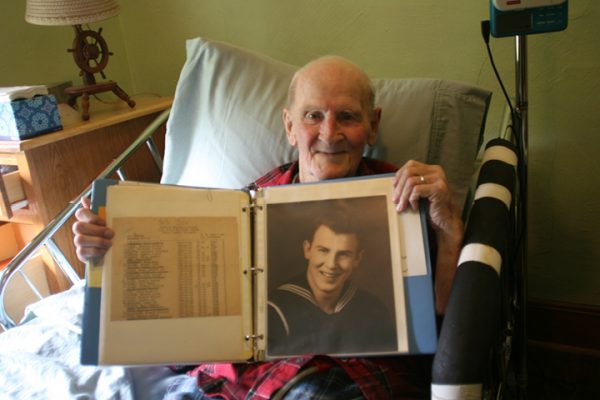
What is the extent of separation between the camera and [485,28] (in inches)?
42.0

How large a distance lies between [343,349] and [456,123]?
24.3 inches

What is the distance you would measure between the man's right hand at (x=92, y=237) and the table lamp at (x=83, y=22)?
0.80 meters

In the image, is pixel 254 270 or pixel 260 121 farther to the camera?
pixel 260 121

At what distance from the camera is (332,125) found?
99cm

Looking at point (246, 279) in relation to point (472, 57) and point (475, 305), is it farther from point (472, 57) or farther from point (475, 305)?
point (472, 57)

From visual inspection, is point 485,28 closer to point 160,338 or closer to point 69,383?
point 160,338

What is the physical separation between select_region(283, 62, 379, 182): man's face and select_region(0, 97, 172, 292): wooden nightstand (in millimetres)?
754

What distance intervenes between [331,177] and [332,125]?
0.10m

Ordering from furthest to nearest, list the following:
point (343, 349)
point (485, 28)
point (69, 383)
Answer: point (485, 28) < point (69, 383) < point (343, 349)

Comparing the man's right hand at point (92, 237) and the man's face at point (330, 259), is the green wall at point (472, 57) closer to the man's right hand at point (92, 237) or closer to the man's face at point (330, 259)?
the man's face at point (330, 259)

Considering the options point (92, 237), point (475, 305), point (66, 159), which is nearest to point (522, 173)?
point (475, 305)

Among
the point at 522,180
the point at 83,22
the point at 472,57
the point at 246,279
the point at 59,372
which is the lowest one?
the point at 59,372

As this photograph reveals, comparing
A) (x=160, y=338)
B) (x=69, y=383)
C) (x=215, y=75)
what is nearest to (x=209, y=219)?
(x=160, y=338)

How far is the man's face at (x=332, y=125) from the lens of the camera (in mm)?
994
